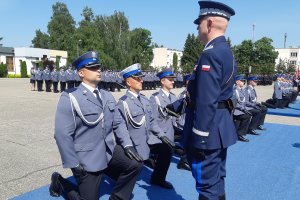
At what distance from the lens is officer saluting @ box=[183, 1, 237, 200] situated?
2.55 meters

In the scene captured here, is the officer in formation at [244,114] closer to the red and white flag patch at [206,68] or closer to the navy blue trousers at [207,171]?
the navy blue trousers at [207,171]

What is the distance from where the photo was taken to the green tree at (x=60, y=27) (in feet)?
221

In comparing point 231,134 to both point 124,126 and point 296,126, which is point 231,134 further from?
point 296,126

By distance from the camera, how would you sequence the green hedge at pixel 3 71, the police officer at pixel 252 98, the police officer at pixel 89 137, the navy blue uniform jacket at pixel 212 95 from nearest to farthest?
the navy blue uniform jacket at pixel 212 95 < the police officer at pixel 89 137 < the police officer at pixel 252 98 < the green hedge at pixel 3 71

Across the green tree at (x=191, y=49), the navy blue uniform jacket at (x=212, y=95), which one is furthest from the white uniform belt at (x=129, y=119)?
the green tree at (x=191, y=49)

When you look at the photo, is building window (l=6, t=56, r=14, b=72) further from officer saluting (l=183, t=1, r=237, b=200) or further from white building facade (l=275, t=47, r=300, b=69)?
white building facade (l=275, t=47, r=300, b=69)

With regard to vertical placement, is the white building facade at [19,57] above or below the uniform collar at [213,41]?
above

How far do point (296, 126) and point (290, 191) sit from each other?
6291 millimetres

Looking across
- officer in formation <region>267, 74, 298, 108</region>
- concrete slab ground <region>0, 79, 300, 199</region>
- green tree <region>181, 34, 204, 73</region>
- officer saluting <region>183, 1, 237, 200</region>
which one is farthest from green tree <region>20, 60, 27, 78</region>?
officer saluting <region>183, 1, 237, 200</region>

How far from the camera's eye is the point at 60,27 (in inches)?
2672

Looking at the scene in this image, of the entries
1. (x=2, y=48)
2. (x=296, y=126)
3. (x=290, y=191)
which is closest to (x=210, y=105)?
(x=290, y=191)

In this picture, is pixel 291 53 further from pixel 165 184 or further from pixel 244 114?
pixel 165 184

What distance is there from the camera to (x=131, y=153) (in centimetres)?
345

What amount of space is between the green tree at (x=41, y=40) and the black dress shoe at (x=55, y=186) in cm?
7300
